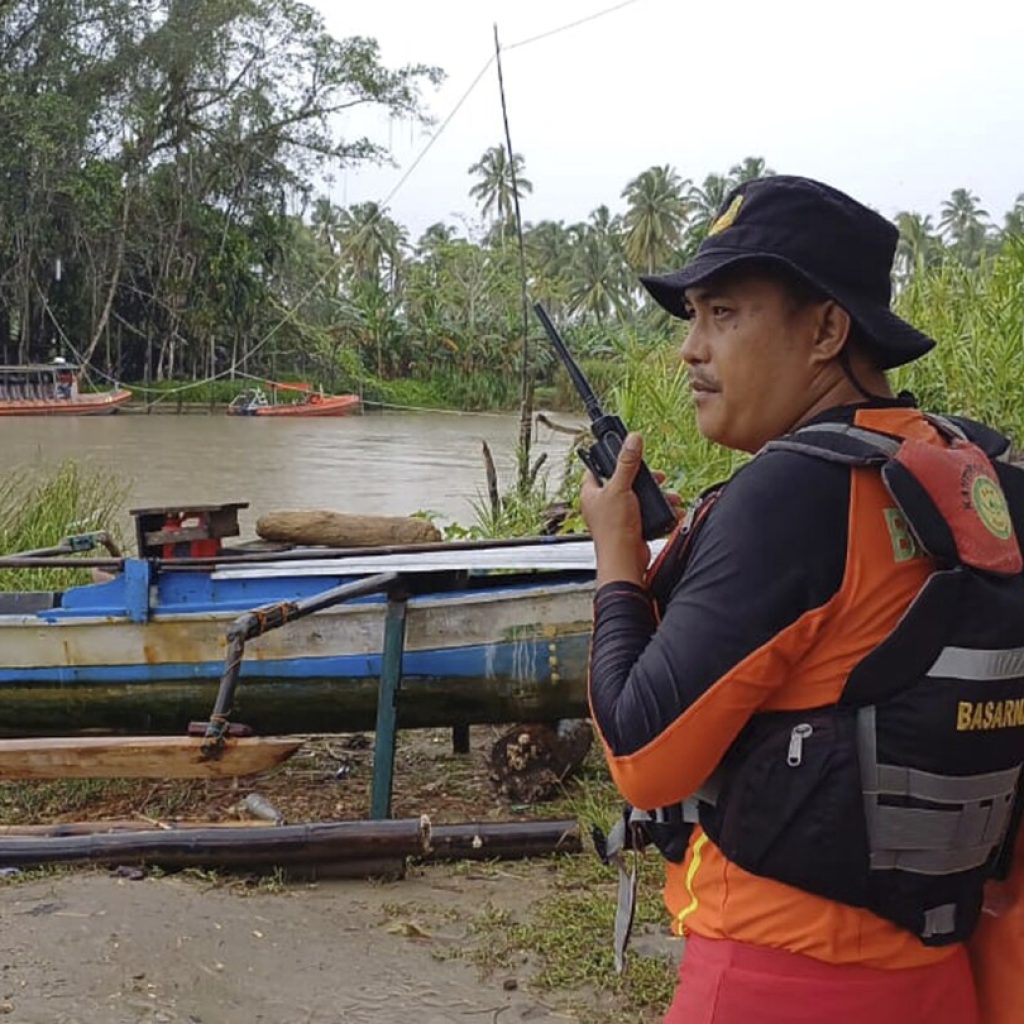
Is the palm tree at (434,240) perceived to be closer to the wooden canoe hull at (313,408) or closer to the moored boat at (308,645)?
the wooden canoe hull at (313,408)

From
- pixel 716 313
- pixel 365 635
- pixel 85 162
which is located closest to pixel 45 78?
pixel 85 162

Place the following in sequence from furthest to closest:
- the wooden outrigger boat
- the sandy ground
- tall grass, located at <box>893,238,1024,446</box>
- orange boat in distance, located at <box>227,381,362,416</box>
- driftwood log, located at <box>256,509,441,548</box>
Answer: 1. orange boat in distance, located at <box>227,381,362,416</box>
2. driftwood log, located at <box>256,509,441,548</box>
3. tall grass, located at <box>893,238,1024,446</box>
4. the wooden outrigger boat
5. the sandy ground

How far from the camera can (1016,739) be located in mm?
1214

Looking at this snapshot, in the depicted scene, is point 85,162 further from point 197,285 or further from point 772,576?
point 772,576

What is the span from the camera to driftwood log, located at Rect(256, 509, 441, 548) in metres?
6.47

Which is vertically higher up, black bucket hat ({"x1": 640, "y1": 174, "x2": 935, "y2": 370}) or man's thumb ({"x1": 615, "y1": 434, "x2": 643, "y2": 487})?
black bucket hat ({"x1": 640, "y1": 174, "x2": 935, "y2": 370})

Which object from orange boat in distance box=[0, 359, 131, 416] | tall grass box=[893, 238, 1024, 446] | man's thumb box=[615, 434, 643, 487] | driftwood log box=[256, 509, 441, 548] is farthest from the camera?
orange boat in distance box=[0, 359, 131, 416]

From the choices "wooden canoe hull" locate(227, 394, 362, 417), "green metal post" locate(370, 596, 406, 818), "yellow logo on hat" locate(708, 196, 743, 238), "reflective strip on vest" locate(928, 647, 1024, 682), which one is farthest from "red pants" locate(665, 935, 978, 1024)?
"wooden canoe hull" locate(227, 394, 362, 417)

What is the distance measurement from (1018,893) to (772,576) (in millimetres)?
483

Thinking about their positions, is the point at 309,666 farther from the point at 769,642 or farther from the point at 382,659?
the point at 769,642

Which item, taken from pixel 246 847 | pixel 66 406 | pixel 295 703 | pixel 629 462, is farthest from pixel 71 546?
pixel 66 406

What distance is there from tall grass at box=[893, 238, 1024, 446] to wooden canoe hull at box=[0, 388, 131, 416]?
27.4 metres

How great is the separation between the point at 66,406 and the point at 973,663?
1260 inches

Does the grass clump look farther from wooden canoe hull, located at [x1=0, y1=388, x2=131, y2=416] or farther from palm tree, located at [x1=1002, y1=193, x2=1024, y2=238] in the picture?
wooden canoe hull, located at [x1=0, y1=388, x2=131, y2=416]
